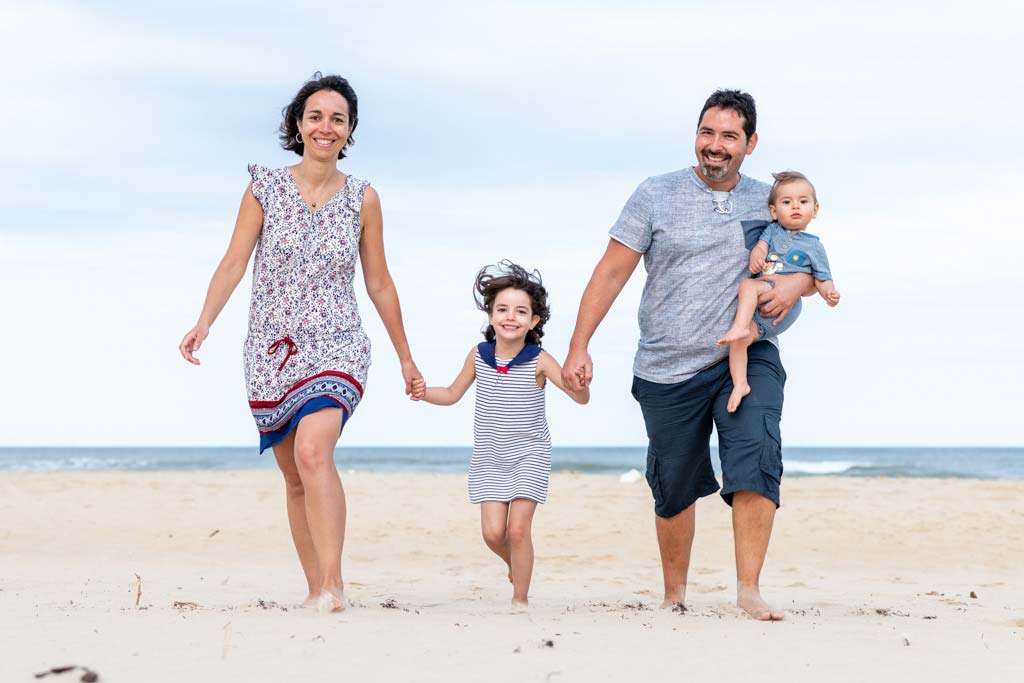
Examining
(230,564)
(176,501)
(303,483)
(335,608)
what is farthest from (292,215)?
(176,501)

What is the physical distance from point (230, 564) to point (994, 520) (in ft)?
25.8

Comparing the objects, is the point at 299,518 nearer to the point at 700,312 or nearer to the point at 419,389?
the point at 419,389

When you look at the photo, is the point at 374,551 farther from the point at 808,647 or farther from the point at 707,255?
the point at 808,647

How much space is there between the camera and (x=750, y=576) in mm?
4863

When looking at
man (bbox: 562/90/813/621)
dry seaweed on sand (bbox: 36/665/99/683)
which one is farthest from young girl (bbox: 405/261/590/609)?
dry seaweed on sand (bbox: 36/665/99/683)

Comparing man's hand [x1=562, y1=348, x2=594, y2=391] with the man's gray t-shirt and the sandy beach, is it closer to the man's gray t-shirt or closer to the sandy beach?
the man's gray t-shirt

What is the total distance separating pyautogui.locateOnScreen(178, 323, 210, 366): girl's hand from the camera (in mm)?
4863

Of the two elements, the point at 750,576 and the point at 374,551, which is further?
the point at 374,551

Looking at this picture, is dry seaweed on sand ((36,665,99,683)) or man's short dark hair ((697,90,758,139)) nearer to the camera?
A: dry seaweed on sand ((36,665,99,683))

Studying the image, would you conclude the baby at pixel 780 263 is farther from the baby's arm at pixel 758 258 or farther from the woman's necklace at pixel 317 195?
the woman's necklace at pixel 317 195

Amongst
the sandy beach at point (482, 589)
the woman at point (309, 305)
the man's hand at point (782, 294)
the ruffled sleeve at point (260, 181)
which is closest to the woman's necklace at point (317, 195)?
the woman at point (309, 305)

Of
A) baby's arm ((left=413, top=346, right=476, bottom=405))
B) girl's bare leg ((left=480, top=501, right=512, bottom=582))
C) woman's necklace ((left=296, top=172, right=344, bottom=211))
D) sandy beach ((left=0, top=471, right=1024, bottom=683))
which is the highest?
woman's necklace ((left=296, top=172, right=344, bottom=211))

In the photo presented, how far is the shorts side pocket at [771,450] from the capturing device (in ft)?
16.0

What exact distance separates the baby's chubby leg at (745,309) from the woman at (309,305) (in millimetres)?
1709
